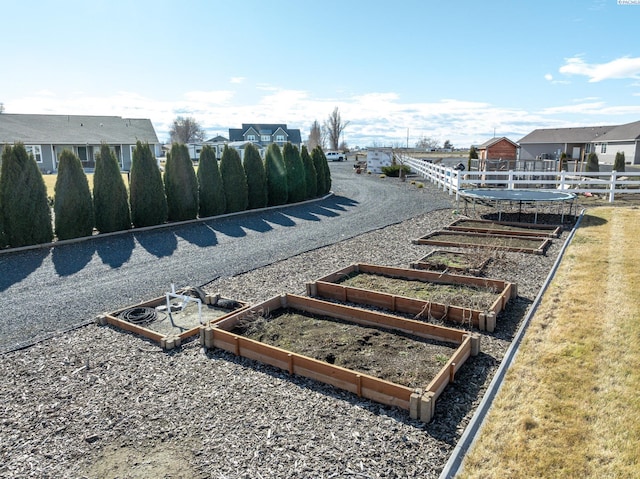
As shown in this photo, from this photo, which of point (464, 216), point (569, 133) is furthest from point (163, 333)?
point (569, 133)

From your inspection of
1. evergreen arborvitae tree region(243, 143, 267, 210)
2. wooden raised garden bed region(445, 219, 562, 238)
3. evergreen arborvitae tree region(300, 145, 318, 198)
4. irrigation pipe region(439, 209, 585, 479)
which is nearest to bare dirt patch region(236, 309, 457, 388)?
irrigation pipe region(439, 209, 585, 479)

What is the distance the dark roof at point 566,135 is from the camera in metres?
42.1

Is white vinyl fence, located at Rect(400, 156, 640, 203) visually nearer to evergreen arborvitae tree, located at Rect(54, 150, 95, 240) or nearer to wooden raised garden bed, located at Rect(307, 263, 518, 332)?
wooden raised garden bed, located at Rect(307, 263, 518, 332)

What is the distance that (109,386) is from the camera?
163 inches

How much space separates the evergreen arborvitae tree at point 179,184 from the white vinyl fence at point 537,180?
862cm

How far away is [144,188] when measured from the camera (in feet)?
38.9

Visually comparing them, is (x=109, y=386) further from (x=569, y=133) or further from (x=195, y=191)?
(x=569, y=133)

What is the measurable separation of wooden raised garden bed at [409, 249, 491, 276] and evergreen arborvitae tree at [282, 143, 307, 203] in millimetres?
8870

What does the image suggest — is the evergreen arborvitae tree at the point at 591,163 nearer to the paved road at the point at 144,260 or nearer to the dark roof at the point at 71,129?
the paved road at the point at 144,260

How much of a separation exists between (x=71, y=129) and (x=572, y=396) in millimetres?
35523

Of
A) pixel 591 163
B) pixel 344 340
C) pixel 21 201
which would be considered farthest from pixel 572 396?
pixel 591 163

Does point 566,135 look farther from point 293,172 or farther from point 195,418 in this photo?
point 195,418

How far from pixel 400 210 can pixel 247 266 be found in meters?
7.87

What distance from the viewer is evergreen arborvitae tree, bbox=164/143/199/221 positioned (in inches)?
500
